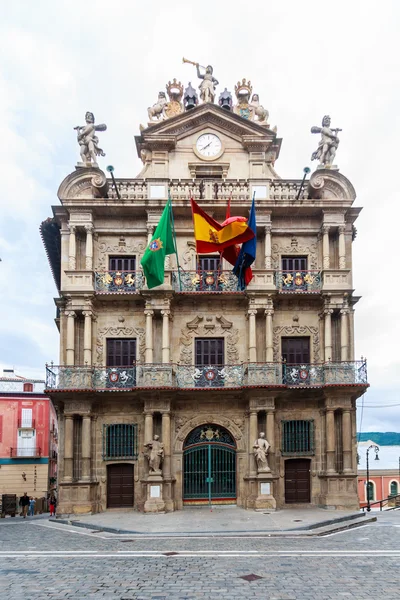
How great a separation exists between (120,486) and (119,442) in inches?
71.8

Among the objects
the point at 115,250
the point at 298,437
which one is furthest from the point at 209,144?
the point at 298,437

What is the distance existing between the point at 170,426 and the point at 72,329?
5847 millimetres

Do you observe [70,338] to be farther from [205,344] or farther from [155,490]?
[155,490]

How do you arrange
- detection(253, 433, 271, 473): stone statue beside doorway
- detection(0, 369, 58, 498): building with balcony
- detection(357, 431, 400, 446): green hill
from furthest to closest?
detection(357, 431, 400, 446): green hill
detection(0, 369, 58, 498): building with balcony
detection(253, 433, 271, 473): stone statue beside doorway

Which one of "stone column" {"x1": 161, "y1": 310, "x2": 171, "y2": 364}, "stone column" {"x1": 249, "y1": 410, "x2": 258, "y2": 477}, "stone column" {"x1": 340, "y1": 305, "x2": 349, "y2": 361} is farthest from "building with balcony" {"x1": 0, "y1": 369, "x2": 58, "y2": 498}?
"stone column" {"x1": 340, "y1": 305, "x2": 349, "y2": 361}

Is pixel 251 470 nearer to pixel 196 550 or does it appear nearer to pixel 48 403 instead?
pixel 196 550

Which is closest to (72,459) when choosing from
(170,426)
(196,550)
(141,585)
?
(170,426)

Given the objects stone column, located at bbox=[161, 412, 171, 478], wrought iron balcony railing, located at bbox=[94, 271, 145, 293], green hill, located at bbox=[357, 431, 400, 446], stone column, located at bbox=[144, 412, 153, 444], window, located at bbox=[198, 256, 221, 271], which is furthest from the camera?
green hill, located at bbox=[357, 431, 400, 446]

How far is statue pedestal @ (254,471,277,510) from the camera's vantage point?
25.4 metres

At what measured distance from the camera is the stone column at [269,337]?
27.0 meters

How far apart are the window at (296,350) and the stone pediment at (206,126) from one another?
29.2ft

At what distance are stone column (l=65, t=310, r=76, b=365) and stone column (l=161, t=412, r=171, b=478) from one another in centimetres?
458

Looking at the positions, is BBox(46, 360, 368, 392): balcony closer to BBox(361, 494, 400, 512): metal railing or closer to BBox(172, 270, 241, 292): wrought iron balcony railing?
BBox(172, 270, 241, 292): wrought iron balcony railing

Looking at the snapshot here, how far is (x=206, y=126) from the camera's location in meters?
30.1
